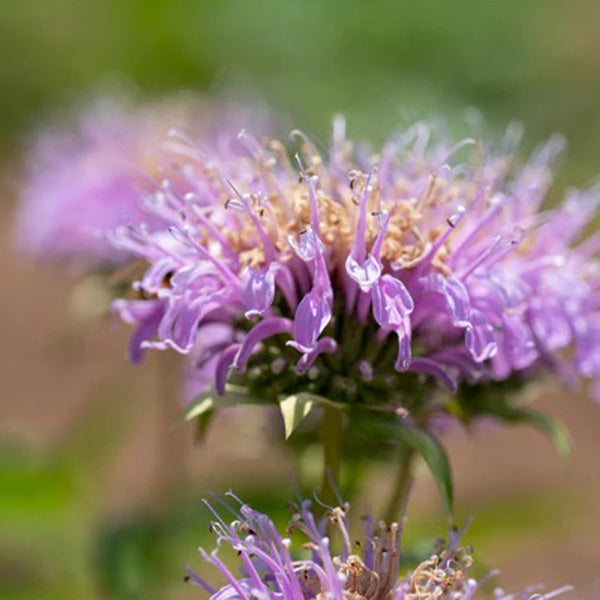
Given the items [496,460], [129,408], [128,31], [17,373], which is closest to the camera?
[129,408]

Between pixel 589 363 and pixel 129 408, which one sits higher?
pixel 129 408

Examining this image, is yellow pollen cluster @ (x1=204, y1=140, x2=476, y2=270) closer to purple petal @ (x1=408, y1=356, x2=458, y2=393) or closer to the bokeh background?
purple petal @ (x1=408, y1=356, x2=458, y2=393)

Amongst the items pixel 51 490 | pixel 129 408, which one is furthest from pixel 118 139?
pixel 51 490

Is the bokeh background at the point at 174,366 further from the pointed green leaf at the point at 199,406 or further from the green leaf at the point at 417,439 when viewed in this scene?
the green leaf at the point at 417,439

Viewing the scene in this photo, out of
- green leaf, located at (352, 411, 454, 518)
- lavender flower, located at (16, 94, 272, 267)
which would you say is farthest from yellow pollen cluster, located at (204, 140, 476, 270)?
lavender flower, located at (16, 94, 272, 267)

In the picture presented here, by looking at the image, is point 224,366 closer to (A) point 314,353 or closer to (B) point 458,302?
(A) point 314,353

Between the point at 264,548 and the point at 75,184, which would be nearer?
the point at 264,548

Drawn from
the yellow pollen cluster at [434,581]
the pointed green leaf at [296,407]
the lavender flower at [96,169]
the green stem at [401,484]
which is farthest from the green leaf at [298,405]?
the lavender flower at [96,169]

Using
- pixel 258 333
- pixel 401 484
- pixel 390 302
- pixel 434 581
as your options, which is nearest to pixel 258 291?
pixel 258 333

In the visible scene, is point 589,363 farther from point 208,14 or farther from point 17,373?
point 208,14
